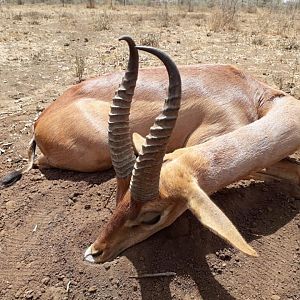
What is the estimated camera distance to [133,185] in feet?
12.2

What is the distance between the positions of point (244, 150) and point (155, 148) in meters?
1.15

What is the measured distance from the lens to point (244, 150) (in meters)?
4.40

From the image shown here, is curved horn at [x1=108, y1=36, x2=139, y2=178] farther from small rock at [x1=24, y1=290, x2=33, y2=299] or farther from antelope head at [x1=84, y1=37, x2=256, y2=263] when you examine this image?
small rock at [x1=24, y1=290, x2=33, y2=299]

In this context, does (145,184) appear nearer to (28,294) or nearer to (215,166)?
(215,166)

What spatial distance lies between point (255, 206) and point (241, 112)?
117 cm

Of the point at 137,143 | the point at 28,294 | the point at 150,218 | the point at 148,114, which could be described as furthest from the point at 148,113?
the point at 28,294

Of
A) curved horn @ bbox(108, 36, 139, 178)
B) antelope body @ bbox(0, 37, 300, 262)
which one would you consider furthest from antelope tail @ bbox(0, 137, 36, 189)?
curved horn @ bbox(108, 36, 139, 178)

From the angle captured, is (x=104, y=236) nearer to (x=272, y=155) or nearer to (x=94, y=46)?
(x=272, y=155)

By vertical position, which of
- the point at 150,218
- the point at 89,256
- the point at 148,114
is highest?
the point at 148,114

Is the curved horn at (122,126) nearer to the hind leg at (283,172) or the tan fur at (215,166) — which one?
the tan fur at (215,166)

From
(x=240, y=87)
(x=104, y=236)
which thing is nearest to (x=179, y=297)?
(x=104, y=236)

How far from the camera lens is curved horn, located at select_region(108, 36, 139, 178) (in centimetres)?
379

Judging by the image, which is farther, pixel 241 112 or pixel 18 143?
pixel 18 143

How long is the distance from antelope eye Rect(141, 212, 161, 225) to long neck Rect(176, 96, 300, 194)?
0.46 metres
